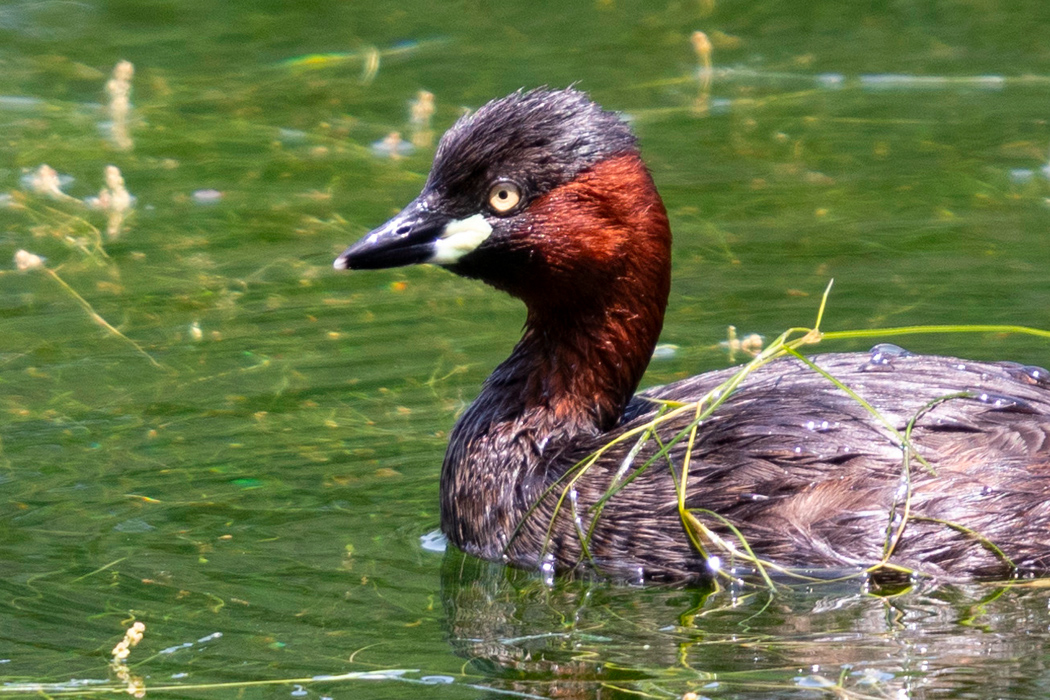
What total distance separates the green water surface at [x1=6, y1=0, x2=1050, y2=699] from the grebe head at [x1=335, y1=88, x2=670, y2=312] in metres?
0.99

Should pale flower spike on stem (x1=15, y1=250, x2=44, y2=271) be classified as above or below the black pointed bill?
below

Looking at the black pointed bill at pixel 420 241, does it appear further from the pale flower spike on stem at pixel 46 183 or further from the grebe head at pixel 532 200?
the pale flower spike on stem at pixel 46 183

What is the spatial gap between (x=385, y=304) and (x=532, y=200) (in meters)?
2.53

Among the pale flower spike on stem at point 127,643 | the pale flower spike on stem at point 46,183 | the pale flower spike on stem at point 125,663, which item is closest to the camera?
the pale flower spike on stem at point 125,663

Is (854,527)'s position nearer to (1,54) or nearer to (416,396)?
(416,396)

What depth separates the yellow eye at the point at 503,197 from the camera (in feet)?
18.9

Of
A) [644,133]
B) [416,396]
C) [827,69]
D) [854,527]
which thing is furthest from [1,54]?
[854,527]

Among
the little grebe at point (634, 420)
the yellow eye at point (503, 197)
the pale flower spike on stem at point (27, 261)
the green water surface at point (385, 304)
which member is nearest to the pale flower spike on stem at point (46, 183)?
the green water surface at point (385, 304)

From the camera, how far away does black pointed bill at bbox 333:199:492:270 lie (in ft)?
18.9

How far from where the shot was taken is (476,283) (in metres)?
8.63

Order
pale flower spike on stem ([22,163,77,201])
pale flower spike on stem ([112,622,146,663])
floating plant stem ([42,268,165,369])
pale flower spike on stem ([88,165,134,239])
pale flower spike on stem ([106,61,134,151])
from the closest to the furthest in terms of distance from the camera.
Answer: pale flower spike on stem ([112,622,146,663]) < floating plant stem ([42,268,165,369]) < pale flower spike on stem ([88,165,134,239]) < pale flower spike on stem ([22,163,77,201]) < pale flower spike on stem ([106,61,134,151])

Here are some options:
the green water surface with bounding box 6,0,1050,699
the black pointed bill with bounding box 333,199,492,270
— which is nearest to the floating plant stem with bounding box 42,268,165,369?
the green water surface with bounding box 6,0,1050,699

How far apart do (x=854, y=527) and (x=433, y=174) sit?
5.69 feet

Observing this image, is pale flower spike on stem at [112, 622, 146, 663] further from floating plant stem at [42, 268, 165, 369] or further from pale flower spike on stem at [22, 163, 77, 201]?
pale flower spike on stem at [22, 163, 77, 201]
